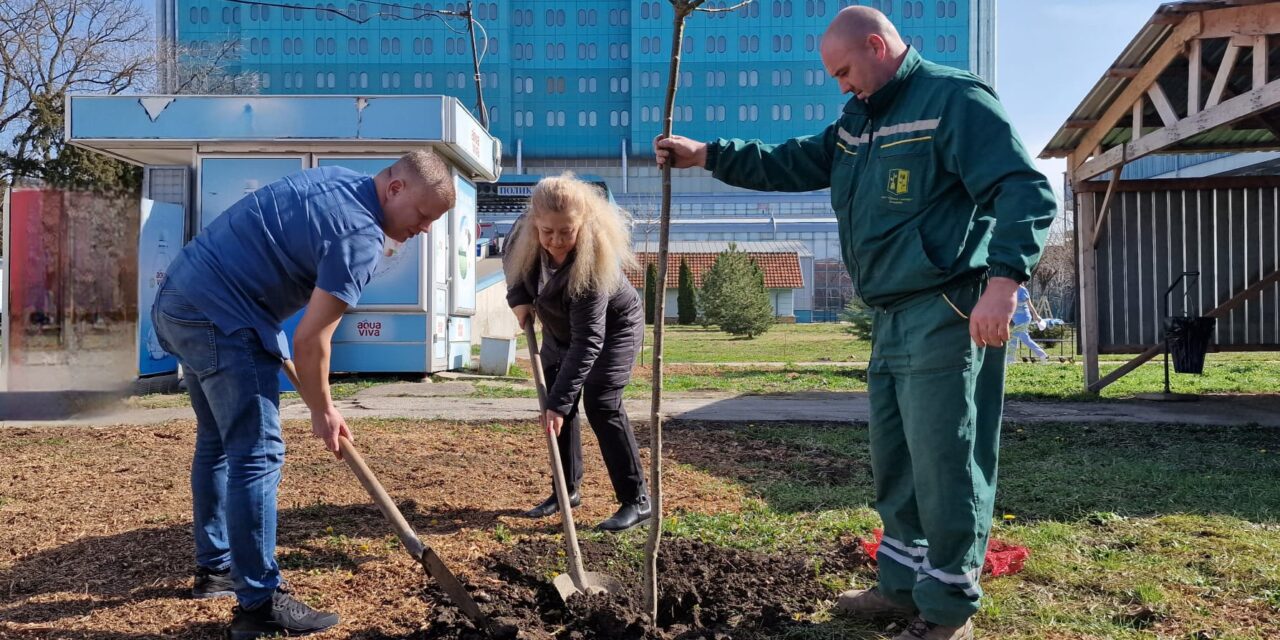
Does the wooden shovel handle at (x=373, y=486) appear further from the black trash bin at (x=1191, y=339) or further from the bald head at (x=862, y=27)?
the black trash bin at (x=1191, y=339)

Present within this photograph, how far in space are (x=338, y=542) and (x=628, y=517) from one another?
1.28m

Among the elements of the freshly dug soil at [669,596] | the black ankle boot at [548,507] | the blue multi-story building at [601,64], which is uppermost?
the blue multi-story building at [601,64]

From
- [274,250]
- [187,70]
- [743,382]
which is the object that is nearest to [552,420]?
[274,250]

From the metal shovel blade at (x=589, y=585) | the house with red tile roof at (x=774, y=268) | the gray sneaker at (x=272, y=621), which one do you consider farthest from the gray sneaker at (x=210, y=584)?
the house with red tile roof at (x=774, y=268)

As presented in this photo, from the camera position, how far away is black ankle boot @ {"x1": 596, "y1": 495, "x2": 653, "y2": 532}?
4309 mm

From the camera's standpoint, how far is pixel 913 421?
2.74 metres

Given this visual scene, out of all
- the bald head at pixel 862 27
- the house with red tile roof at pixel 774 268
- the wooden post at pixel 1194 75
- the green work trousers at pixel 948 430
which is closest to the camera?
the green work trousers at pixel 948 430

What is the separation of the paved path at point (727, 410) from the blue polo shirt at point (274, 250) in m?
5.30

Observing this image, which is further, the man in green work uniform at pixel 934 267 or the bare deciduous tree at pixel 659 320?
the bare deciduous tree at pixel 659 320

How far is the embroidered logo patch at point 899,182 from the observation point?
2.74 m

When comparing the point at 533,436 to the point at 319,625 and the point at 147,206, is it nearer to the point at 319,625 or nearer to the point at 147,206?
the point at 319,625

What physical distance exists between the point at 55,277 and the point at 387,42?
6092cm

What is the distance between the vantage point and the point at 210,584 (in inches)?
133

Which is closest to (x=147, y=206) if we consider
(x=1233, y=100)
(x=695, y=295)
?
(x=1233, y=100)
